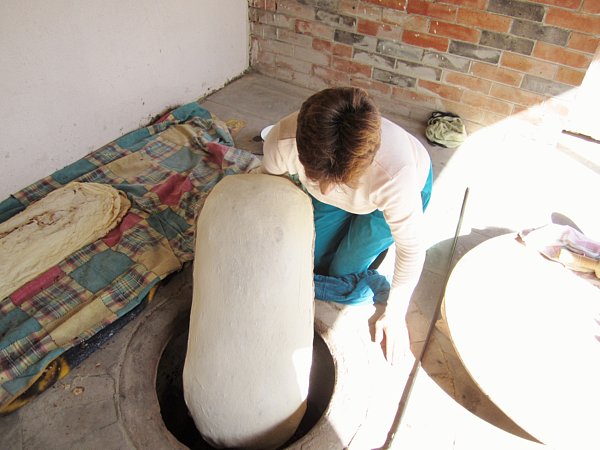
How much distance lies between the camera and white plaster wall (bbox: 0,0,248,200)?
2338 millimetres

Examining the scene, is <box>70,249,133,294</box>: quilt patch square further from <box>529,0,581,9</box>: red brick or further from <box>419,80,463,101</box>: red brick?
<box>529,0,581,9</box>: red brick

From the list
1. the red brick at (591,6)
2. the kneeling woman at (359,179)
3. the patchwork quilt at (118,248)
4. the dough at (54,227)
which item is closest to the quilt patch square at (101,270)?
the patchwork quilt at (118,248)

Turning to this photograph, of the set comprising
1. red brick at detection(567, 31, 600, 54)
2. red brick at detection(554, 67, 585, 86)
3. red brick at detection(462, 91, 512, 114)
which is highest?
red brick at detection(567, 31, 600, 54)

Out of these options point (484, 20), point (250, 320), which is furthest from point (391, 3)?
point (250, 320)

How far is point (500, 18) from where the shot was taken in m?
2.81

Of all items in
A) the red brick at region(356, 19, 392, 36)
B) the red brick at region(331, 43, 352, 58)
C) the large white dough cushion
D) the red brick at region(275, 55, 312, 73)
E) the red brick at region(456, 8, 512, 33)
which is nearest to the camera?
the large white dough cushion

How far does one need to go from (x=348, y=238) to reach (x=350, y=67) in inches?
75.4

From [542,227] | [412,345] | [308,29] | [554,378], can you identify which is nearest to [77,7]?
[308,29]

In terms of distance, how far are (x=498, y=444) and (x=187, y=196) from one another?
1839 millimetres

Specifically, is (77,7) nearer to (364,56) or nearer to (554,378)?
(364,56)

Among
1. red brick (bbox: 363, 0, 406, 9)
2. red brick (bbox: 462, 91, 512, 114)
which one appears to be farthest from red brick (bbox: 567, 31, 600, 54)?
red brick (bbox: 363, 0, 406, 9)

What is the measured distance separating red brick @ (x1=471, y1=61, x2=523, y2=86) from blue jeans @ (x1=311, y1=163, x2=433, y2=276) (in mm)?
1510

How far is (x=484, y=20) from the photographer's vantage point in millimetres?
2863

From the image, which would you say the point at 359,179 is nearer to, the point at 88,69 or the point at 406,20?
the point at 88,69
